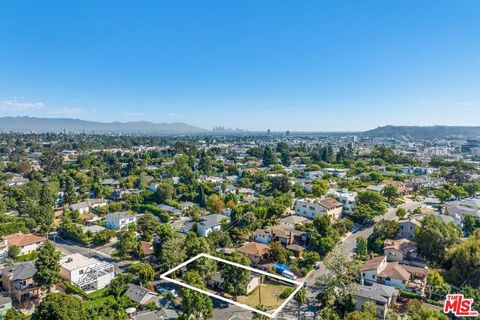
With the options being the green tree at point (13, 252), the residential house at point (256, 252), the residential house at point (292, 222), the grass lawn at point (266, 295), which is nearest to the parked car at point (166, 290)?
the grass lawn at point (266, 295)

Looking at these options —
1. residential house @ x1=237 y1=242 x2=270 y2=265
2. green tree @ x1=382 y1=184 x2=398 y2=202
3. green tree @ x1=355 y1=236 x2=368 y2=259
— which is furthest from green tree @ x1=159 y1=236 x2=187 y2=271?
green tree @ x1=382 y1=184 x2=398 y2=202

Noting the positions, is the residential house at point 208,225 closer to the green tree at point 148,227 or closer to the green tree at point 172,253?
the green tree at point 148,227

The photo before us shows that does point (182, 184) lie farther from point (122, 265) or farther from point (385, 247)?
point (385, 247)

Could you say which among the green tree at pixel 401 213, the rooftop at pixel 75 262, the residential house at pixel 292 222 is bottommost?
the rooftop at pixel 75 262

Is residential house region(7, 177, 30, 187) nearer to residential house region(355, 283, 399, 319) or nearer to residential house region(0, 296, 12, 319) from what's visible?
residential house region(0, 296, 12, 319)

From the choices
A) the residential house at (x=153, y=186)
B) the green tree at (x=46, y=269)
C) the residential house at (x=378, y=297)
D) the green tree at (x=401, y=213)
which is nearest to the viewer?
the residential house at (x=378, y=297)

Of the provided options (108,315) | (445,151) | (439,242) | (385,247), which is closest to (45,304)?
(108,315)
